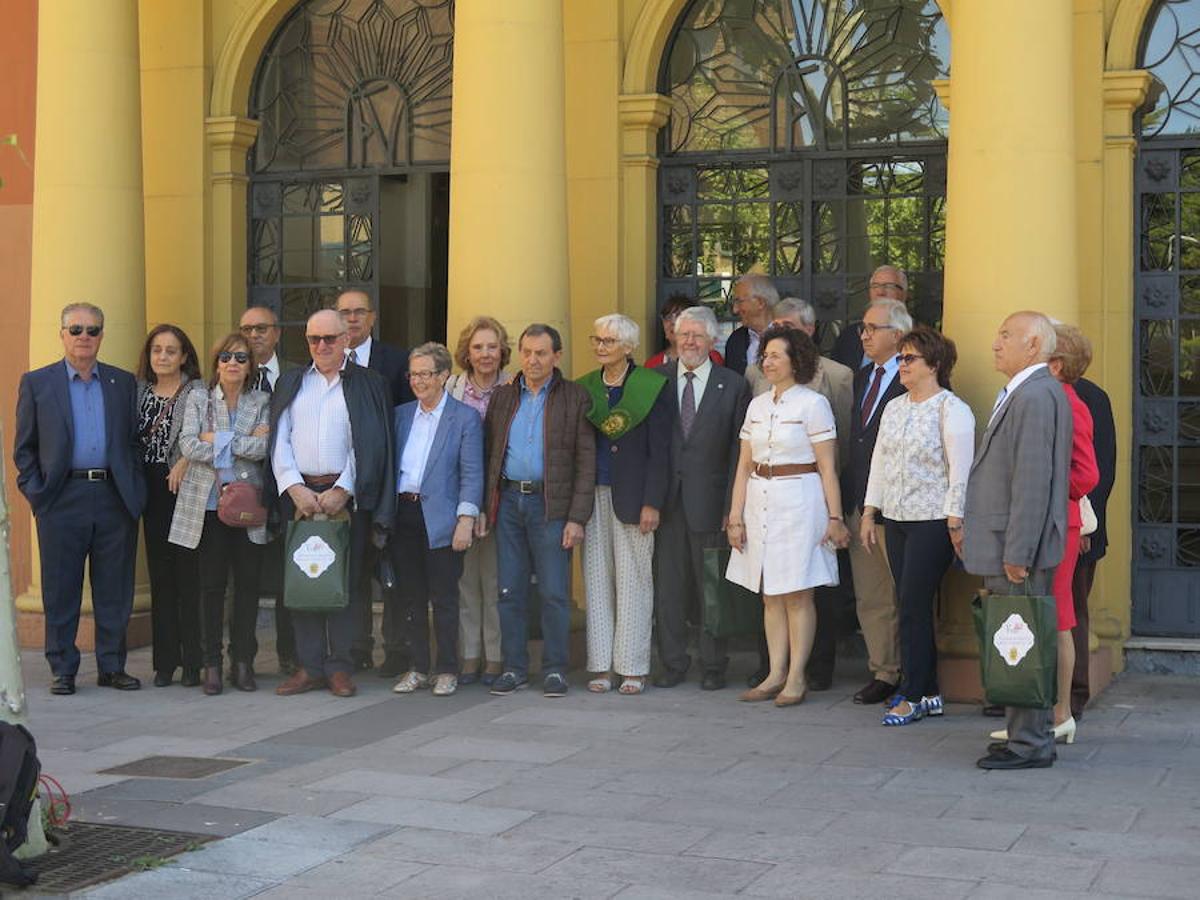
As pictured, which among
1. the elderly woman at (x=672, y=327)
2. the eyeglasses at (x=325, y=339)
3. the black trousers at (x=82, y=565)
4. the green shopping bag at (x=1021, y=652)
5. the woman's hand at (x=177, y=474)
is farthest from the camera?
the elderly woman at (x=672, y=327)

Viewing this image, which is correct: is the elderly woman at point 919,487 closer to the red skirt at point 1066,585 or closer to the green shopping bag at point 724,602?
the red skirt at point 1066,585

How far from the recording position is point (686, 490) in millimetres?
9859

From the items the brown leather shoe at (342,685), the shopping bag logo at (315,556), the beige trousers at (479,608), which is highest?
the shopping bag logo at (315,556)

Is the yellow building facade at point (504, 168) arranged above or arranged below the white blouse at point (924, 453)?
above

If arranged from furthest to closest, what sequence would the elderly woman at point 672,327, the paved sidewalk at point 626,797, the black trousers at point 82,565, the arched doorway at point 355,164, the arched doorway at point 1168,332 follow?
the arched doorway at point 355,164 < the arched doorway at point 1168,332 < the elderly woman at point 672,327 < the black trousers at point 82,565 < the paved sidewalk at point 626,797

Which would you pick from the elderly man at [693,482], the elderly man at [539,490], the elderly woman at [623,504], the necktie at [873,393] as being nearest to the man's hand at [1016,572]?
the necktie at [873,393]

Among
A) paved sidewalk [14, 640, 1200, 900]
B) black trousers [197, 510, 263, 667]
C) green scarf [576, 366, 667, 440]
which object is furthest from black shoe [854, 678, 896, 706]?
black trousers [197, 510, 263, 667]

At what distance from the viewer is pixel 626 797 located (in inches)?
291

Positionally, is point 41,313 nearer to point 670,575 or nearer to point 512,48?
point 512,48

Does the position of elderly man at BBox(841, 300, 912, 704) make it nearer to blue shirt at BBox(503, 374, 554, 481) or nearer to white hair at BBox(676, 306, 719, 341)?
white hair at BBox(676, 306, 719, 341)

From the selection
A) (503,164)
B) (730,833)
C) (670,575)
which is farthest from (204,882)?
(503,164)

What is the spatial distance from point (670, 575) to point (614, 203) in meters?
3.00

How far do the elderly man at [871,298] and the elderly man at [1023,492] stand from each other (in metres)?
1.81

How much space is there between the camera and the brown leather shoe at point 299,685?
9906mm
